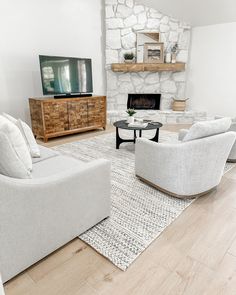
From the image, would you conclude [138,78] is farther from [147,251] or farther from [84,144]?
[147,251]

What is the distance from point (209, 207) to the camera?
7.09 ft

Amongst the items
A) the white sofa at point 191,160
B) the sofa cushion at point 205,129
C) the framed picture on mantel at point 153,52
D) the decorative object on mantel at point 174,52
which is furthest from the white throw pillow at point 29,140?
the decorative object on mantel at point 174,52

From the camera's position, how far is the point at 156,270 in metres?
1.45

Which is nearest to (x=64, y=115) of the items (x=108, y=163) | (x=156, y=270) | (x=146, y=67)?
(x=146, y=67)

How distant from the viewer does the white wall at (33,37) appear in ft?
13.1

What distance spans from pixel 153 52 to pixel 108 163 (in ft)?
15.8

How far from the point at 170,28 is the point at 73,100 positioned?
3.32 metres

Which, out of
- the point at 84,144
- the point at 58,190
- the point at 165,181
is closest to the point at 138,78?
the point at 84,144

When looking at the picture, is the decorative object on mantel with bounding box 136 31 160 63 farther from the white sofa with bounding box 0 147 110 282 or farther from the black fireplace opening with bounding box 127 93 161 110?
the white sofa with bounding box 0 147 110 282

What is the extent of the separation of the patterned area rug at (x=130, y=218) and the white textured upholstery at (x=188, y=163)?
0.18 meters

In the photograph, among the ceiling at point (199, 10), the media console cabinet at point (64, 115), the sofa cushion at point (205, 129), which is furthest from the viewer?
the ceiling at point (199, 10)

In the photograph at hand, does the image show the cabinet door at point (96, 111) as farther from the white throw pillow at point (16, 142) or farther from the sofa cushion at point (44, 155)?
the white throw pillow at point (16, 142)

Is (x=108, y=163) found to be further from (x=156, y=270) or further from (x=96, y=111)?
(x=96, y=111)

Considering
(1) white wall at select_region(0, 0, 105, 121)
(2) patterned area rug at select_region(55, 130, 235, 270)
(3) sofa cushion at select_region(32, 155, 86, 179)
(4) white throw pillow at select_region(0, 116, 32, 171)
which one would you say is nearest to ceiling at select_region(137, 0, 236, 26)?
(1) white wall at select_region(0, 0, 105, 121)
